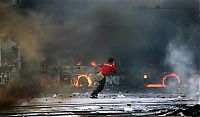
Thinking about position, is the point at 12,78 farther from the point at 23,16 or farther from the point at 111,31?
the point at 111,31

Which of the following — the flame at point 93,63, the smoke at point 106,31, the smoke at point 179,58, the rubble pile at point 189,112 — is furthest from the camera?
the flame at point 93,63

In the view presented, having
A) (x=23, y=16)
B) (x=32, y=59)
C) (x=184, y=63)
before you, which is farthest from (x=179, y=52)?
(x=23, y=16)

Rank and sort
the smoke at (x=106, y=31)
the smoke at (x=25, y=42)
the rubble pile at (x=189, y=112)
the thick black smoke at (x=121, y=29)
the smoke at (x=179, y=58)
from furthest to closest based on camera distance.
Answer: the smoke at (x=179, y=58)
the thick black smoke at (x=121, y=29)
the smoke at (x=106, y=31)
the smoke at (x=25, y=42)
the rubble pile at (x=189, y=112)

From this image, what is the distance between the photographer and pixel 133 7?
22547 millimetres

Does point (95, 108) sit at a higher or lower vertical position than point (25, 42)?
lower

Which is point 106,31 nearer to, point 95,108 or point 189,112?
point 95,108

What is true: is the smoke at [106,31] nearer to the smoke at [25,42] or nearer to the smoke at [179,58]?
the smoke at [25,42]

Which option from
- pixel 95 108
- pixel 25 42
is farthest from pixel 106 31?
pixel 95 108

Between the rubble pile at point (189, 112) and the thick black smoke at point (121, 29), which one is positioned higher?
the thick black smoke at point (121, 29)

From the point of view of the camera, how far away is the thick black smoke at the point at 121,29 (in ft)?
67.6

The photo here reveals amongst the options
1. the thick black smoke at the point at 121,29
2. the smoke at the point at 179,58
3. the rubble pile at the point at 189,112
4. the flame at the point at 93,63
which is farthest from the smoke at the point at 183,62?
the rubble pile at the point at 189,112

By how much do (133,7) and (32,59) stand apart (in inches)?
291

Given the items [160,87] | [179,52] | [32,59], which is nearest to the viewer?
[32,59]

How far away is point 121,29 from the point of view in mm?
22953
